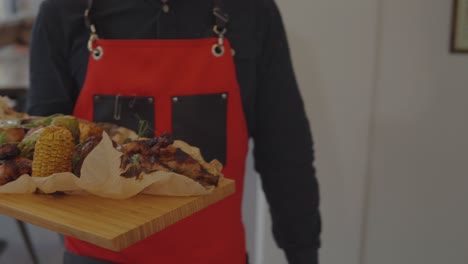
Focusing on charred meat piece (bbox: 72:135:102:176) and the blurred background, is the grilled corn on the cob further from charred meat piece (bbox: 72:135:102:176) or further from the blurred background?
the blurred background

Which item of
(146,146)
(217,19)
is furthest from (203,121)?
(146,146)

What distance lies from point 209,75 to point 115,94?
0.17 metres

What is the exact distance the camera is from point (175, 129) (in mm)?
820

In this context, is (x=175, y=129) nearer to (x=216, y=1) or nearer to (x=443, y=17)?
(x=216, y=1)

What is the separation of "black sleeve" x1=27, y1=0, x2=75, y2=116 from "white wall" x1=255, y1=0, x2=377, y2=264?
553mm

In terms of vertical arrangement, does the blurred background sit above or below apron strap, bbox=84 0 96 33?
below

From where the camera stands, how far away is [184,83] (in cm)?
81

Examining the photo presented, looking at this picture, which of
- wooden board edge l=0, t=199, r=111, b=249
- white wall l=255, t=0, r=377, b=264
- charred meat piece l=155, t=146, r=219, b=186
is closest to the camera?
wooden board edge l=0, t=199, r=111, b=249

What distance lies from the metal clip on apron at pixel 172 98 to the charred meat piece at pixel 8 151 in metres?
0.27

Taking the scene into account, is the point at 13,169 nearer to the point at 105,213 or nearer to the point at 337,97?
the point at 105,213

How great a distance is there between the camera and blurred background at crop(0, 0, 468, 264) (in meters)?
1.17

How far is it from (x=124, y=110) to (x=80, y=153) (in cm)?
31

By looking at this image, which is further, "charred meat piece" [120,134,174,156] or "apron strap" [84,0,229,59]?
"apron strap" [84,0,229,59]

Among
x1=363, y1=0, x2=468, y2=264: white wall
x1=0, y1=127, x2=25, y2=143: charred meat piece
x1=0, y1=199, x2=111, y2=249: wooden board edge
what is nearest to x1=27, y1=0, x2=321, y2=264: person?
x1=0, y1=127, x2=25, y2=143: charred meat piece
